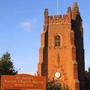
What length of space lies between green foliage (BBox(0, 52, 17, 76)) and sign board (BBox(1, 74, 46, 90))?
2147 cm

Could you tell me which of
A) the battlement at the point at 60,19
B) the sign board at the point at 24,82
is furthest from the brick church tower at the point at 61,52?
the sign board at the point at 24,82

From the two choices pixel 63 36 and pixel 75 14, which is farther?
pixel 75 14

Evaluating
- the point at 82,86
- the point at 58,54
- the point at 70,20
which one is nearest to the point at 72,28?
the point at 70,20

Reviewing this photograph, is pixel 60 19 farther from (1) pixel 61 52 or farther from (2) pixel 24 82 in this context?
(2) pixel 24 82

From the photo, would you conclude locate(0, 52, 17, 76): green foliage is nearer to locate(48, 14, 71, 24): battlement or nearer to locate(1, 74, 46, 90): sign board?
locate(48, 14, 71, 24): battlement

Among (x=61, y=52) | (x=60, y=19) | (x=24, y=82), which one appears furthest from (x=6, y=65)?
(x=24, y=82)

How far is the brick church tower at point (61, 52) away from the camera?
64375mm

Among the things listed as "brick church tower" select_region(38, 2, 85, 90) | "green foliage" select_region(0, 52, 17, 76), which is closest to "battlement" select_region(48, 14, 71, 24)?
"brick church tower" select_region(38, 2, 85, 90)

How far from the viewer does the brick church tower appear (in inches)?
2534

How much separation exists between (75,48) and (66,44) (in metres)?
2.00

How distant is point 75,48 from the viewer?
215 feet

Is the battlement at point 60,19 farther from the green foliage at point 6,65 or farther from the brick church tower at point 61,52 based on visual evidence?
the green foliage at point 6,65

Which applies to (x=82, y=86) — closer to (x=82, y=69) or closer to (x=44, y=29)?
(x=82, y=69)

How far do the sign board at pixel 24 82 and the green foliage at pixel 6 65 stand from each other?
2147cm
